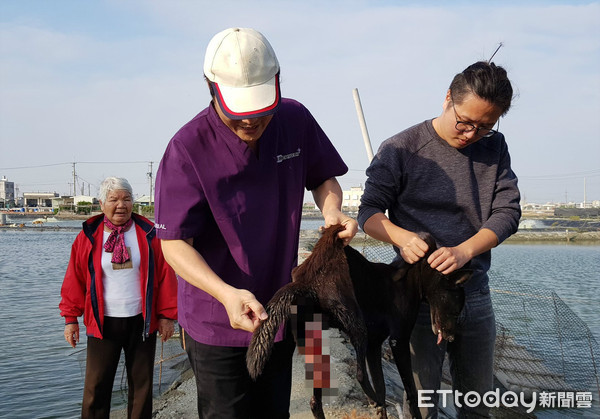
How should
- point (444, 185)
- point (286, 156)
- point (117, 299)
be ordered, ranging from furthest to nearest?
1. point (117, 299)
2. point (444, 185)
3. point (286, 156)

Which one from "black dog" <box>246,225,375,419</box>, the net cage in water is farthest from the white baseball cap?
the net cage in water

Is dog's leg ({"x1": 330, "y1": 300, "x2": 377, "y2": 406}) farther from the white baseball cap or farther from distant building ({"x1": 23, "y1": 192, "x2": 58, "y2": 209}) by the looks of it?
distant building ({"x1": 23, "y1": 192, "x2": 58, "y2": 209})

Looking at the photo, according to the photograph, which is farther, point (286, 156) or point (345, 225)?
point (286, 156)

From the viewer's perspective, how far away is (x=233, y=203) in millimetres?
2355

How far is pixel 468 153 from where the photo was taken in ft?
9.93

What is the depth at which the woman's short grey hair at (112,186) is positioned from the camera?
5145 millimetres

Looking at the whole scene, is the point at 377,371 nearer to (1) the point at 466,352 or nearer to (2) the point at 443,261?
(2) the point at 443,261

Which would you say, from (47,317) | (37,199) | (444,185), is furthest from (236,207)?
(37,199)

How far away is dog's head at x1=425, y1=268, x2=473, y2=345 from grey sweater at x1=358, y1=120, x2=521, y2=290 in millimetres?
687

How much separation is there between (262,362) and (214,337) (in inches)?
27.2

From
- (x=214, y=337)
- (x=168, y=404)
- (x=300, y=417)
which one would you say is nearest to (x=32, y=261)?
(x=168, y=404)

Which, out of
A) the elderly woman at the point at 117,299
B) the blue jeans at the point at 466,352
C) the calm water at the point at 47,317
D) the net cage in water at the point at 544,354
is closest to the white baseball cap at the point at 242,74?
the blue jeans at the point at 466,352

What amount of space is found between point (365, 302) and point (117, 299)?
3297 mm

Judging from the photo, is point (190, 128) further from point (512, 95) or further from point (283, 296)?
point (512, 95)
